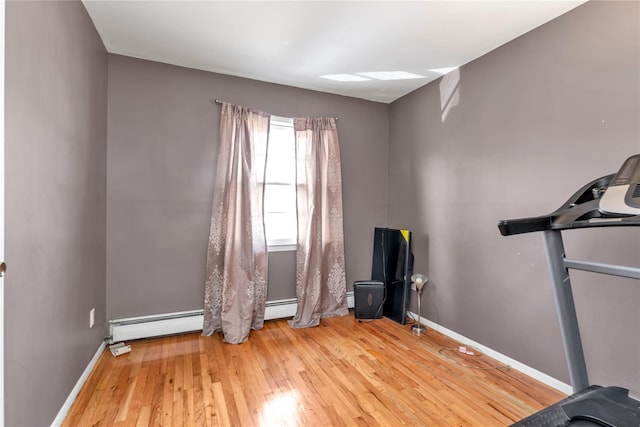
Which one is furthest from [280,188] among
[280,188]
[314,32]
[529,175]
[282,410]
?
[529,175]

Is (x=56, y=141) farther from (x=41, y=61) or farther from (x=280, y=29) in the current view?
(x=280, y=29)

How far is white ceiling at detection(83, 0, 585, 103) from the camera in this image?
Result: 1.93 m

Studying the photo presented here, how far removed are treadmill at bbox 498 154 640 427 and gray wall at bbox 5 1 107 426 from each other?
82.6 inches

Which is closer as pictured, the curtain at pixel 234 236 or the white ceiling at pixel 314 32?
the white ceiling at pixel 314 32

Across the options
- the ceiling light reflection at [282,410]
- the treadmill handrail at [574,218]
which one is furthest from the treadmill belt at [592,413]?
the ceiling light reflection at [282,410]

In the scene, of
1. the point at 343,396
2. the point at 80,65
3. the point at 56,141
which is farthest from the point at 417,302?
the point at 80,65

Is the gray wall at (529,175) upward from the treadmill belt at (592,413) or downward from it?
upward

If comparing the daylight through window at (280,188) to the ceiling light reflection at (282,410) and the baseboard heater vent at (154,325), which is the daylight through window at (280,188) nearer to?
the baseboard heater vent at (154,325)

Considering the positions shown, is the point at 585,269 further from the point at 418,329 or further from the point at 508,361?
the point at 418,329

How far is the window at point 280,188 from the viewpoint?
320 cm

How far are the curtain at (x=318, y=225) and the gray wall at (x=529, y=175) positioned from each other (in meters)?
0.90

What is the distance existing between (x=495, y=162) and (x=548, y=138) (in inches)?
15.6

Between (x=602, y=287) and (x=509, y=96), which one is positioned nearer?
(x=602, y=287)

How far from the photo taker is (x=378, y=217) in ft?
12.0
